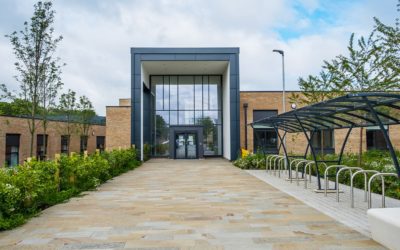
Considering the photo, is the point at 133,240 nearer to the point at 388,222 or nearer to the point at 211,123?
the point at 388,222

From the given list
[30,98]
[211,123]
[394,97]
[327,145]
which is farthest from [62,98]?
[394,97]

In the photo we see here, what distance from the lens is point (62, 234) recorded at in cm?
610

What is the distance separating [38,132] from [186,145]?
49.1ft

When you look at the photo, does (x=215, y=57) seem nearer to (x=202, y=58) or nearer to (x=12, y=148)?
(x=202, y=58)

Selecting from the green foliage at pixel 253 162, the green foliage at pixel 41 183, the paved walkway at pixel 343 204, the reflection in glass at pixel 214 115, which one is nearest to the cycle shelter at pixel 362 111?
the paved walkway at pixel 343 204

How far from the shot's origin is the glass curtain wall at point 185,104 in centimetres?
3155

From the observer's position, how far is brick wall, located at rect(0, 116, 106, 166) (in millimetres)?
28766

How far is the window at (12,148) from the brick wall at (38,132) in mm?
324

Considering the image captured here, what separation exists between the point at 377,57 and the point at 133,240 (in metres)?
13.5

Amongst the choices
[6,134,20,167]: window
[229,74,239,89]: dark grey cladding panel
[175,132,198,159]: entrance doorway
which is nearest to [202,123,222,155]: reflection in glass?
[175,132,198,159]: entrance doorway

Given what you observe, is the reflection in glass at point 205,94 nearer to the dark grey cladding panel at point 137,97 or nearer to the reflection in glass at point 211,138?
the reflection in glass at point 211,138

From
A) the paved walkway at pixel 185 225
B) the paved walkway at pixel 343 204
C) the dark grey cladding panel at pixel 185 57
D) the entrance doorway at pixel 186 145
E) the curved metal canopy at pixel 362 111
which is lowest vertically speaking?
the paved walkway at pixel 185 225

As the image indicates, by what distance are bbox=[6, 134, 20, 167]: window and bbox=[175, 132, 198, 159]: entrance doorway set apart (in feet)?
43.6

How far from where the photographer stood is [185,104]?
31906mm
